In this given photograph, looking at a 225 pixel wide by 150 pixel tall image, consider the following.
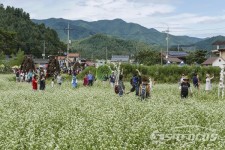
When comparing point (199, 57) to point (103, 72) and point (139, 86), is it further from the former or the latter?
point (139, 86)

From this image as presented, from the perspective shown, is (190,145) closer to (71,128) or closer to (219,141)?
(219,141)

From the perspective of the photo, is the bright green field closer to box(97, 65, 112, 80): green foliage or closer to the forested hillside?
box(97, 65, 112, 80): green foliage

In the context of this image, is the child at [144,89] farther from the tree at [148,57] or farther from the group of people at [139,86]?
the tree at [148,57]

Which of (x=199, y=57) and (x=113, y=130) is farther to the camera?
(x=199, y=57)

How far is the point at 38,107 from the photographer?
23.0 metres

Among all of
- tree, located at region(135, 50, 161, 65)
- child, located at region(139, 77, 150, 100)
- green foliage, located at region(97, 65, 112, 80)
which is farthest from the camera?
tree, located at region(135, 50, 161, 65)

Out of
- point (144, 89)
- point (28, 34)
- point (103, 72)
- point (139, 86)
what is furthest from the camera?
point (28, 34)

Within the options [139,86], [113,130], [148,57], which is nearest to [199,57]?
[148,57]

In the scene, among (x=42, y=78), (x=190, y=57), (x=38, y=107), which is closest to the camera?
(x=38, y=107)

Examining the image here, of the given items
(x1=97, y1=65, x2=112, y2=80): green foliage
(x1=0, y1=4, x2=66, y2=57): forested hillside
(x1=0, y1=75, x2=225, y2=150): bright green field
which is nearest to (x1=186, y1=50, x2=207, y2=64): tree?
(x1=0, y1=4, x2=66, y2=57): forested hillside

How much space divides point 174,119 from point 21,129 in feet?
18.8

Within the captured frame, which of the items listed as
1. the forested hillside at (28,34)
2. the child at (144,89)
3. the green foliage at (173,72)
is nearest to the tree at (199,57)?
the forested hillside at (28,34)

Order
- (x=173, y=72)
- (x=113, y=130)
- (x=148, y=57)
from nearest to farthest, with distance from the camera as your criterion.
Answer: (x=113, y=130) → (x=173, y=72) → (x=148, y=57)

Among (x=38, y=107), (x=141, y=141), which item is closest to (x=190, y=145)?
(x=141, y=141)
